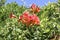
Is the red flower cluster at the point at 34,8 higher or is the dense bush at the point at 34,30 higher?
the red flower cluster at the point at 34,8

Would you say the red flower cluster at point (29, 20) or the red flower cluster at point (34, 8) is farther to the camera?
the red flower cluster at point (34, 8)

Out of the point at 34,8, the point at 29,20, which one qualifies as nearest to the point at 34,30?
the point at 29,20

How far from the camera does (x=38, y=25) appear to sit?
5.64m

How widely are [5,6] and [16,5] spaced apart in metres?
0.28

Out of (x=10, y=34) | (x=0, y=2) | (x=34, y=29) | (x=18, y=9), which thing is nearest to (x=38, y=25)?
(x=34, y=29)

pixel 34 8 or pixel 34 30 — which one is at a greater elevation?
pixel 34 8

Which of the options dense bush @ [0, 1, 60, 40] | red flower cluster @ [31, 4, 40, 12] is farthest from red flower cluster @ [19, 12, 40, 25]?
red flower cluster @ [31, 4, 40, 12]

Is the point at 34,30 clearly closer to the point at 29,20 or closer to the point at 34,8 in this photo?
the point at 29,20

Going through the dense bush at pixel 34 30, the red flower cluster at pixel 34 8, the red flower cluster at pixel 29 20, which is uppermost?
the red flower cluster at pixel 34 8

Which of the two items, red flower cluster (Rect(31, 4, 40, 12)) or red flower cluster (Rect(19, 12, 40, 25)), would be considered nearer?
red flower cluster (Rect(19, 12, 40, 25))

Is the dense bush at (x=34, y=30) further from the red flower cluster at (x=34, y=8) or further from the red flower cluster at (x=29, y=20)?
the red flower cluster at (x=34, y=8)

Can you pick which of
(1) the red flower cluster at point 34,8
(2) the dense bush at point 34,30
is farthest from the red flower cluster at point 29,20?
(1) the red flower cluster at point 34,8

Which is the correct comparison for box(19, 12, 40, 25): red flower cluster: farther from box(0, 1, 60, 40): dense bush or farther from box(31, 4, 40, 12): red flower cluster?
box(31, 4, 40, 12): red flower cluster

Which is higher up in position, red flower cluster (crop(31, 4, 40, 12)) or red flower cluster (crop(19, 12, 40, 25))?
red flower cluster (crop(31, 4, 40, 12))
